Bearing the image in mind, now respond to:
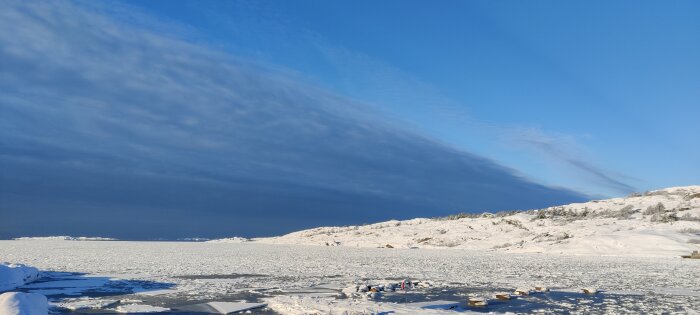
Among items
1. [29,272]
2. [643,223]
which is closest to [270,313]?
[29,272]

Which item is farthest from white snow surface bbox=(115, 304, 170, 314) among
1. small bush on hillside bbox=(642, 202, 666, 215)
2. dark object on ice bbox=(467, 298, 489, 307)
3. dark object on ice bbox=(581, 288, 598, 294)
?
small bush on hillside bbox=(642, 202, 666, 215)

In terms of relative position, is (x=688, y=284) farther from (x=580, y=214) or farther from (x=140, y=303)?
(x=580, y=214)

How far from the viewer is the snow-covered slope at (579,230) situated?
30047 mm

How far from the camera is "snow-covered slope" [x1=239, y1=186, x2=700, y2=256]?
30047mm

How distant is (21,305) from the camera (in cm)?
832

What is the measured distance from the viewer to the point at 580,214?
1667 inches

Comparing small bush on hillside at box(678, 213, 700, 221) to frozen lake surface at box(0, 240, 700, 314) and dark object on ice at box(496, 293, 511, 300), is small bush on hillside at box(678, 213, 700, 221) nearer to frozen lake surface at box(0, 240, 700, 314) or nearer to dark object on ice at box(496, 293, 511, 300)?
frozen lake surface at box(0, 240, 700, 314)

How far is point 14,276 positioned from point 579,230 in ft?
103

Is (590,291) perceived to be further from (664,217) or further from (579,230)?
(664,217)

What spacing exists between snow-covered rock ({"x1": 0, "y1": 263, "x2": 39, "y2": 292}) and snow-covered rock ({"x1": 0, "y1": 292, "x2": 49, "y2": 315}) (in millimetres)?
5727

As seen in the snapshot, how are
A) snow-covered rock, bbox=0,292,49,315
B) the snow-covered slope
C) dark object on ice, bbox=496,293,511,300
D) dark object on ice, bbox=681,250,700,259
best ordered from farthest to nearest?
the snow-covered slope
dark object on ice, bbox=681,250,700,259
dark object on ice, bbox=496,293,511,300
snow-covered rock, bbox=0,292,49,315

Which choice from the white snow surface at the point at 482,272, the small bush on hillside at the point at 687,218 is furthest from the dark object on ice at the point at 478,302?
the small bush on hillside at the point at 687,218

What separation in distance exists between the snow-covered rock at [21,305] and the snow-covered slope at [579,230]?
26892 millimetres

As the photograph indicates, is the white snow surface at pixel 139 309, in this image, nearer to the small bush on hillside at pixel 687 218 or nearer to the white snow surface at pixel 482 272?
the white snow surface at pixel 482 272
